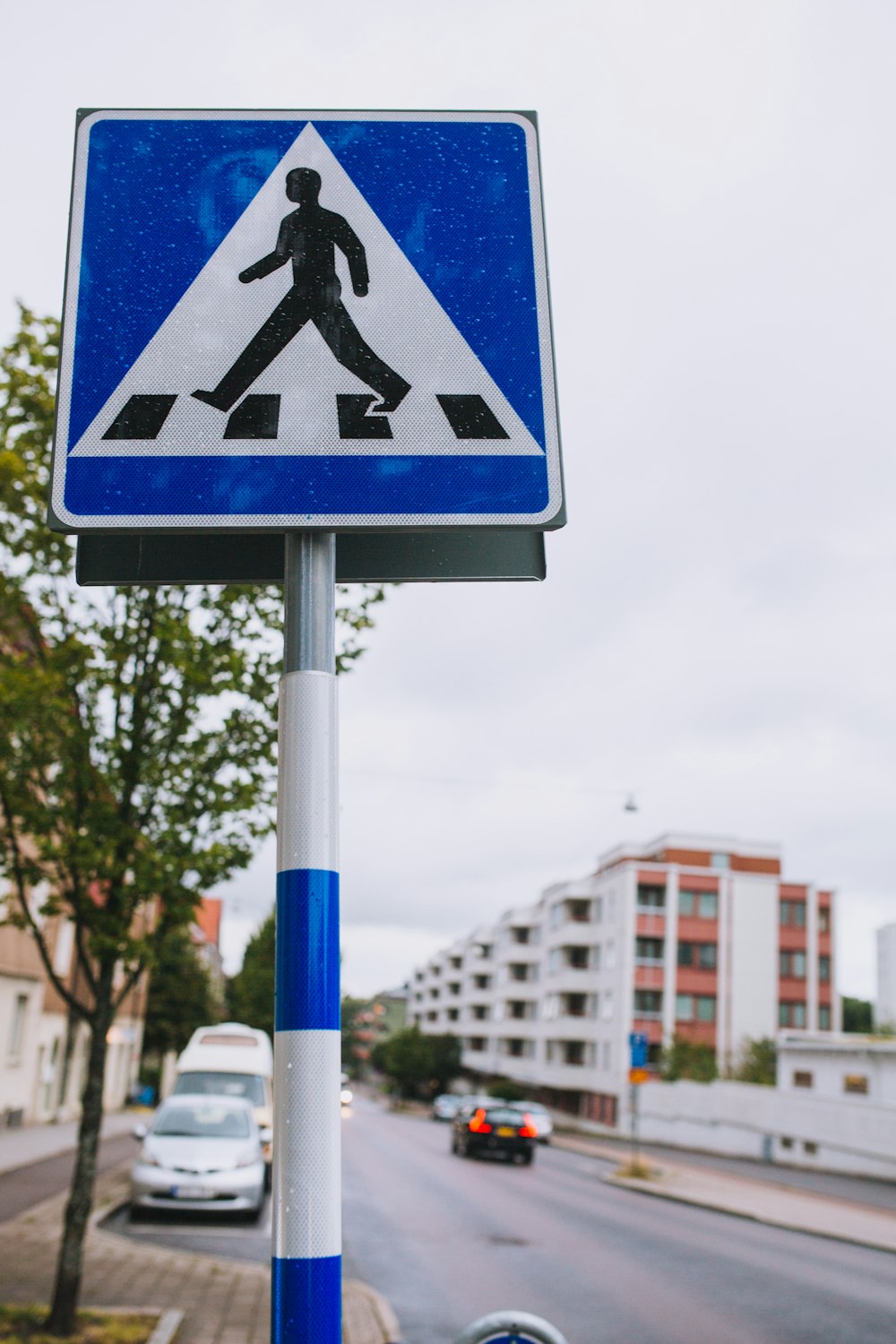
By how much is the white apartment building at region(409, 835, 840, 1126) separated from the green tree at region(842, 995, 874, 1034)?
3941cm

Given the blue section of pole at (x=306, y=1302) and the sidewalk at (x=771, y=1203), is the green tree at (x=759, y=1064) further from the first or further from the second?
the blue section of pole at (x=306, y=1302)

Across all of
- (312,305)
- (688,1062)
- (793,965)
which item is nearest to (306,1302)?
(312,305)

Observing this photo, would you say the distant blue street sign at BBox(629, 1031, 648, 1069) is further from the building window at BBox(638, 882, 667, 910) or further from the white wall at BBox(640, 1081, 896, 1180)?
the building window at BBox(638, 882, 667, 910)

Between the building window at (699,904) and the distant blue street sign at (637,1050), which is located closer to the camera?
the distant blue street sign at (637,1050)

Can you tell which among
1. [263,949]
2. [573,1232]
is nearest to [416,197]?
[573,1232]

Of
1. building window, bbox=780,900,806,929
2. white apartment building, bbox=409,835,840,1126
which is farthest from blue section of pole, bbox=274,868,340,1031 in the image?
building window, bbox=780,900,806,929

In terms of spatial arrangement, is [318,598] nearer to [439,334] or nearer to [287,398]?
[287,398]

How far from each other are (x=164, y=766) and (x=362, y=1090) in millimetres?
140701

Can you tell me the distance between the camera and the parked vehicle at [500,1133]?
31.8 meters

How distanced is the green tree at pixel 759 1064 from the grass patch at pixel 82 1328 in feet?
139

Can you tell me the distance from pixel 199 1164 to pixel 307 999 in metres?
15.1

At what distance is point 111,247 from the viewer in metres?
2.31

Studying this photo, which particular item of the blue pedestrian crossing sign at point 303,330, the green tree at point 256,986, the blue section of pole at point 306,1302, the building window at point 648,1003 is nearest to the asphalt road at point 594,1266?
the blue section of pole at point 306,1302

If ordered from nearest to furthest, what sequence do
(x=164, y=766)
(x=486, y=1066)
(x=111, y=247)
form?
(x=111, y=247) → (x=164, y=766) → (x=486, y=1066)
